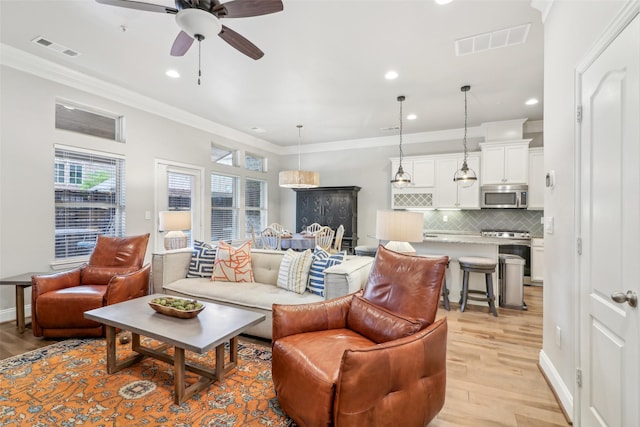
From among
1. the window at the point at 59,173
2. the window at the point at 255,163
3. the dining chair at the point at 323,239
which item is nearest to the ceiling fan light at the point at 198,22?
the window at the point at 59,173

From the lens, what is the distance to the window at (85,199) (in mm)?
3811

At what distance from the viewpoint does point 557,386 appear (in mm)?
2102

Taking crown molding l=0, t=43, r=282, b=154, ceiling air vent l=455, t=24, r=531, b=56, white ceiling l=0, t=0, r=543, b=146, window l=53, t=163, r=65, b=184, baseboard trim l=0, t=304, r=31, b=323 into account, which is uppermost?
white ceiling l=0, t=0, r=543, b=146

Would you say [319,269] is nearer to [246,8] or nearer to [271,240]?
→ [246,8]

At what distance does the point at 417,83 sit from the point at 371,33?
137cm

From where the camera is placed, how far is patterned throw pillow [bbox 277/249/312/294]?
2992 mm

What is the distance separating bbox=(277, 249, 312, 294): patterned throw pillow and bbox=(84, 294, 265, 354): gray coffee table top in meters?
0.73

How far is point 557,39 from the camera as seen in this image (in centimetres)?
222

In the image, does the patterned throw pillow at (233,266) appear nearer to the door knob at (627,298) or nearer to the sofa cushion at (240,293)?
the sofa cushion at (240,293)

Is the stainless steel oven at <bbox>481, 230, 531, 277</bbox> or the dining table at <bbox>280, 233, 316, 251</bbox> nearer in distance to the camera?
the dining table at <bbox>280, 233, 316, 251</bbox>

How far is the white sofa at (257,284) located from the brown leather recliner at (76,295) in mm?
261

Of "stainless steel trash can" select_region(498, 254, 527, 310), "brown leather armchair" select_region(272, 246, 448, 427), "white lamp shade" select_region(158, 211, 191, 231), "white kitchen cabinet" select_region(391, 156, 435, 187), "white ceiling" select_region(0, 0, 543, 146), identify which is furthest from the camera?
"white kitchen cabinet" select_region(391, 156, 435, 187)

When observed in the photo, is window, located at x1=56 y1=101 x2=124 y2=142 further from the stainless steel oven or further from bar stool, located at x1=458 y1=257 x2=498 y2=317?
the stainless steel oven

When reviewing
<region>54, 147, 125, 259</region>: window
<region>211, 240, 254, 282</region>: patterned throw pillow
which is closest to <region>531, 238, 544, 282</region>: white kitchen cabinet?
<region>211, 240, 254, 282</region>: patterned throw pillow
